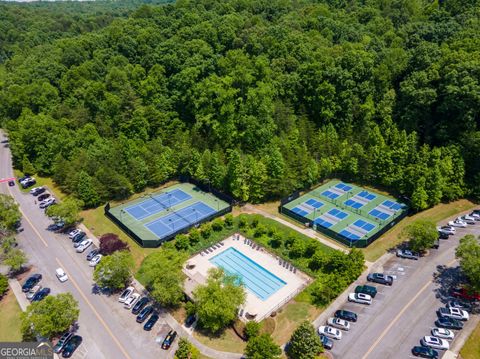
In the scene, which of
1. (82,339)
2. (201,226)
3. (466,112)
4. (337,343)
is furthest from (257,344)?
(466,112)

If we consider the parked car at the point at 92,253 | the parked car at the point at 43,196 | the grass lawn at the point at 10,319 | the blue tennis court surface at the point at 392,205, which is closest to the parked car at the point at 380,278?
the blue tennis court surface at the point at 392,205

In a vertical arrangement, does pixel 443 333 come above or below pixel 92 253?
above

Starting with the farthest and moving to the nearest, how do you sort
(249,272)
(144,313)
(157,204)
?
(157,204)
(249,272)
(144,313)

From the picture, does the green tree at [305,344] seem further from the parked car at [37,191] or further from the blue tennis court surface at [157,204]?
the parked car at [37,191]

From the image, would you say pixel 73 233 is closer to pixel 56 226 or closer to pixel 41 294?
pixel 56 226

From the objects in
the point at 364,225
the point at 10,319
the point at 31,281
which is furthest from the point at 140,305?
the point at 364,225

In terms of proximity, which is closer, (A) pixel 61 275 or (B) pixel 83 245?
(A) pixel 61 275

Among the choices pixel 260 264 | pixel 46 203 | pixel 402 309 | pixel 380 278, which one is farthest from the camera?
pixel 46 203

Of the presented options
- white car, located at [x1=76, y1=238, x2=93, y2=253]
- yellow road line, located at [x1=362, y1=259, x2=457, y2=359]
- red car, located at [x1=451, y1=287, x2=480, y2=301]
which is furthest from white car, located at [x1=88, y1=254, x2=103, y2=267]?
red car, located at [x1=451, y1=287, x2=480, y2=301]
